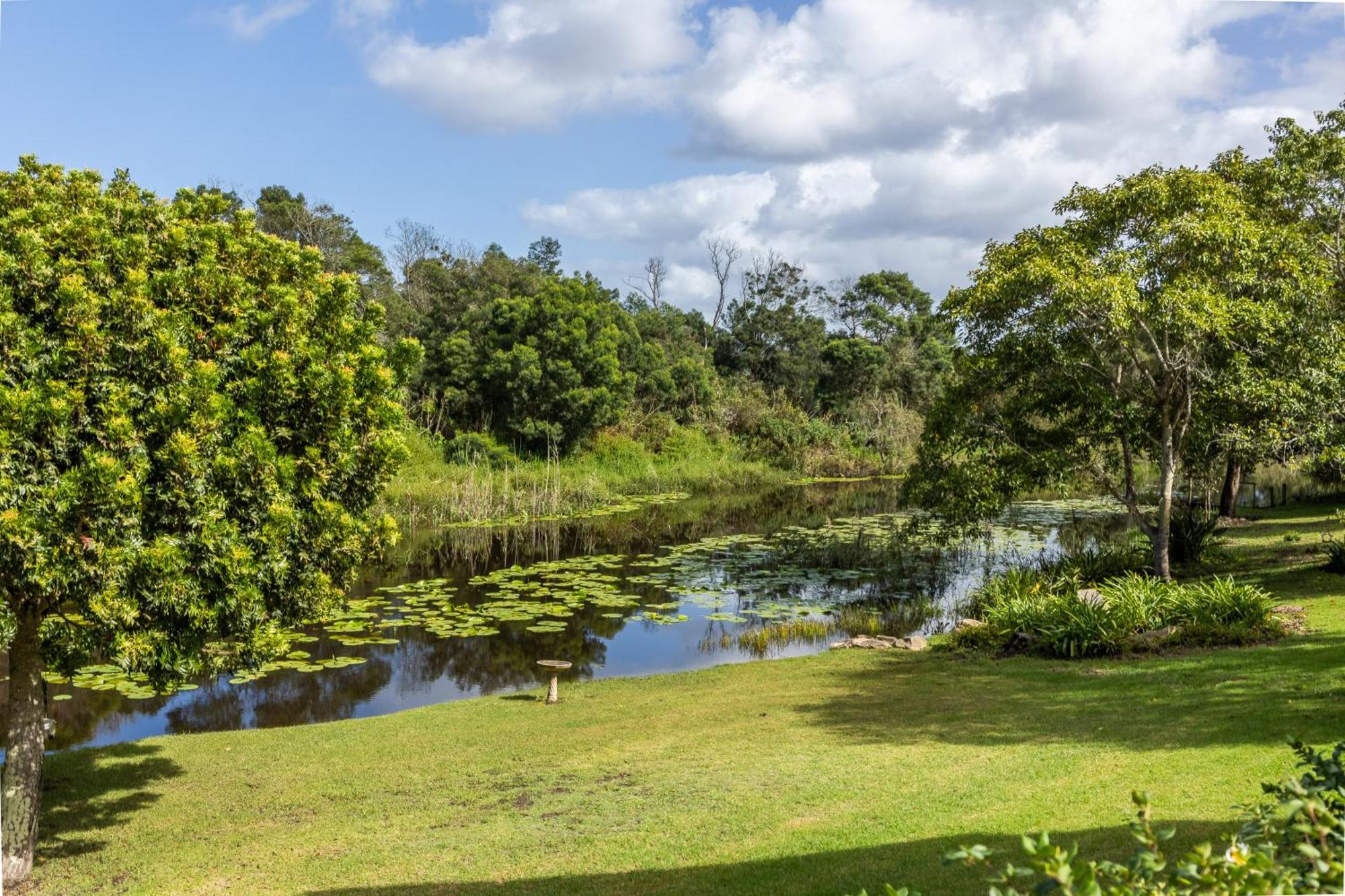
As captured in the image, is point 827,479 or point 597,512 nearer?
point 597,512

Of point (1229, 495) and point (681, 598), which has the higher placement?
point (1229, 495)

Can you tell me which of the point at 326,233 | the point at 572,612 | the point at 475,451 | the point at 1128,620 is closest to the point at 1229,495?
the point at 1128,620

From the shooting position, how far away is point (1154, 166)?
1697 cm

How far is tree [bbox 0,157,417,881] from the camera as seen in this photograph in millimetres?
7223

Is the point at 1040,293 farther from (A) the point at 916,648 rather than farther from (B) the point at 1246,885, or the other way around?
(B) the point at 1246,885

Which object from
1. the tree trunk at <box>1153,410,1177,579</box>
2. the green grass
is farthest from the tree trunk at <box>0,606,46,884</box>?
the green grass

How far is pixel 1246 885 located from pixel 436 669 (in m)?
15.5

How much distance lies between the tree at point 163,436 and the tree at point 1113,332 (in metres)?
11.8

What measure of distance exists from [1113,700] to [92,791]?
11506 millimetres

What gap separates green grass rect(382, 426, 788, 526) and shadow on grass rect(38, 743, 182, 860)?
17357mm

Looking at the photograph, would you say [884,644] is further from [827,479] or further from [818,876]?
[827,479]

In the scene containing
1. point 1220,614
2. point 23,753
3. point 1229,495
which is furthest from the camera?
point 1229,495

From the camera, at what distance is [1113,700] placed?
1094cm

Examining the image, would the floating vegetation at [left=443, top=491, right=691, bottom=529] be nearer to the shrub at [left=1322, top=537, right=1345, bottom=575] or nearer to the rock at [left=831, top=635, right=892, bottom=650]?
the rock at [left=831, top=635, right=892, bottom=650]
